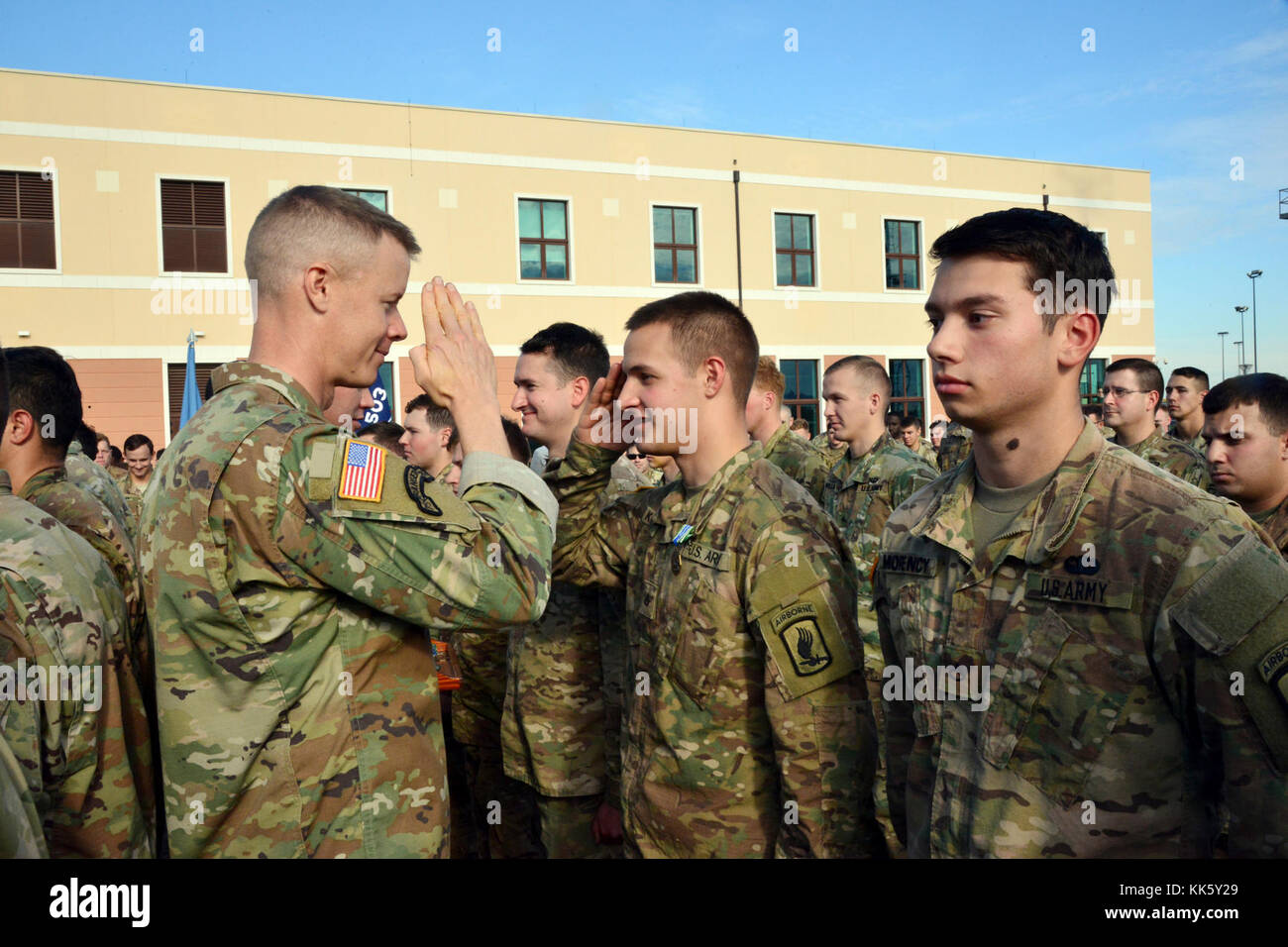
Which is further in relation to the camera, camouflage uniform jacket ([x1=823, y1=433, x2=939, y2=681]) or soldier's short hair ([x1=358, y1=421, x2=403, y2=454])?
camouflage uniform jacket ([x1=823, y1=433, x2=939, y2=681])

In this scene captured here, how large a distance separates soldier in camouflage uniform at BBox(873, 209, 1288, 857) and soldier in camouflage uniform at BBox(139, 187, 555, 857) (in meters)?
0.99

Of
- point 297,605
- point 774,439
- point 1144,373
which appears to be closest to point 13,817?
point 297,605

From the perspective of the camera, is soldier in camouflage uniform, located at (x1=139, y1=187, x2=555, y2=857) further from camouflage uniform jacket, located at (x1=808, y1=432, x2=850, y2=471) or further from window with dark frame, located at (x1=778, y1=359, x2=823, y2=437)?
window with dark frame, located at (x1=778, y1=359, x2=823, y2=437)

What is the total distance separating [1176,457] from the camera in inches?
265

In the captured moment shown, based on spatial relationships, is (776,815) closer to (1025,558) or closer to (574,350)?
(1025,558)

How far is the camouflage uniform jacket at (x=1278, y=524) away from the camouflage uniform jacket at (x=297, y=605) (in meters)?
3.41

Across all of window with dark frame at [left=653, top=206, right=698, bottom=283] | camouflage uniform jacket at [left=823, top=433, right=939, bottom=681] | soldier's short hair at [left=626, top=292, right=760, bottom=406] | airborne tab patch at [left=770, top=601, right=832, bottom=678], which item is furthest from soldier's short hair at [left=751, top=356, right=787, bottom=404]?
Result: window with dark frame at [left=653, top=206, right=698, bottom=283]

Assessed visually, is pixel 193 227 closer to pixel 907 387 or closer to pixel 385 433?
pixel 385 433

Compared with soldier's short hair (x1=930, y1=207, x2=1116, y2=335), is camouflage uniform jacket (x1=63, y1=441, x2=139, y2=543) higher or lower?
lower

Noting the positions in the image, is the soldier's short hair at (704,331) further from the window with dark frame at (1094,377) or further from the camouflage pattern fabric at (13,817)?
the window with dark frame at (1094,377)

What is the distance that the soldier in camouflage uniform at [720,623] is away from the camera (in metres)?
2.42

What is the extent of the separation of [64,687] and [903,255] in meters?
26.2

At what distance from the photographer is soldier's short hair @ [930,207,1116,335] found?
201cm

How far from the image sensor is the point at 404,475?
76.1 inches
